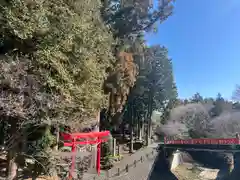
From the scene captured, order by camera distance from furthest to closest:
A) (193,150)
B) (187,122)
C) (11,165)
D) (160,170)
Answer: (187,122) → (193,150) → (160,170) → (11,165)

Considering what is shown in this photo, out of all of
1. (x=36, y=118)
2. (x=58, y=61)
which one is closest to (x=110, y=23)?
(x=58, y=61)

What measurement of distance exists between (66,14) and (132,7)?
918cm

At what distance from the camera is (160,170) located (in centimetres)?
1788

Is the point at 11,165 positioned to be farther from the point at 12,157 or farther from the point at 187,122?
the point at 187,122

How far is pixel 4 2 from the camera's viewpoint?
502 centimetres

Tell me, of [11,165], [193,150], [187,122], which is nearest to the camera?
[11,165]

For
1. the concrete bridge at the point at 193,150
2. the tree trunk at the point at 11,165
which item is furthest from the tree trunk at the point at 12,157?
the concrete bridge at the point at 193,150

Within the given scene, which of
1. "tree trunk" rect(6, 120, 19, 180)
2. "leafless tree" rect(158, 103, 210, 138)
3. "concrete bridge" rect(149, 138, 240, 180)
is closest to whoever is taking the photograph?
"tree trunk" rect(6, 120, 19, 180)

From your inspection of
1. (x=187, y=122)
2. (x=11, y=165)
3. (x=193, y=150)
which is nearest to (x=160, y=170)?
(x=193, y=150)

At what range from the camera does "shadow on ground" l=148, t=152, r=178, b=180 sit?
54.5ft

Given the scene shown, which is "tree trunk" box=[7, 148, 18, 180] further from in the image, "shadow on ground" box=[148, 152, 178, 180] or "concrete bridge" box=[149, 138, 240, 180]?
"concrete bridge" box=[149, 138, 240, 180]

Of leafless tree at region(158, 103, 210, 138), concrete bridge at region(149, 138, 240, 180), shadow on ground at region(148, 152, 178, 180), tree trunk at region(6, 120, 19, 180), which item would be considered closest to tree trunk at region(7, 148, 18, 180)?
tree trunk at region(6, 120, 19, 180)

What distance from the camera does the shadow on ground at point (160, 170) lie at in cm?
1662

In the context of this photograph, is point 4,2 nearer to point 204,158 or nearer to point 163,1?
point 163,1
